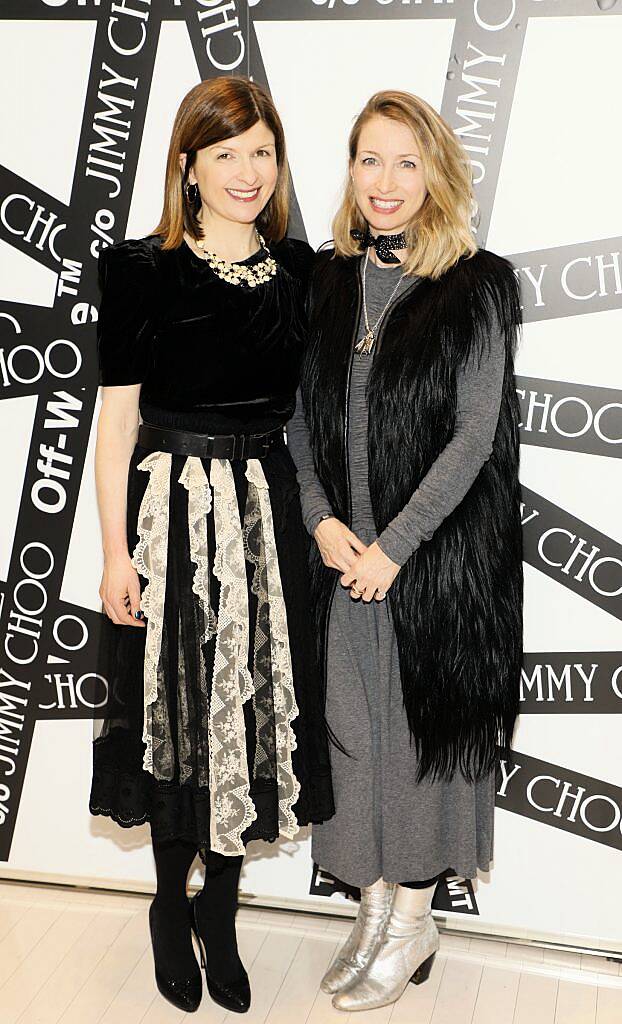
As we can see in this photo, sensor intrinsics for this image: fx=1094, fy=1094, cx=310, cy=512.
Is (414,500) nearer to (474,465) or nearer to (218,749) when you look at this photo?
(474,465)

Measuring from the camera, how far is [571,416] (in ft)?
7.59

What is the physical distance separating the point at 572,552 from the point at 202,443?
866 millimetres

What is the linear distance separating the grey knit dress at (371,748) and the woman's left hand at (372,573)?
0.24 feet

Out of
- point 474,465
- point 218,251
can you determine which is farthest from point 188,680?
point 218,251

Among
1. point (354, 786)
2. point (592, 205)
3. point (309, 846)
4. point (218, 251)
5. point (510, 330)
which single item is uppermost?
point (592, 205)

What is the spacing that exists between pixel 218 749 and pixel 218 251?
0.92 m

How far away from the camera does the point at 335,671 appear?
2.15 metres

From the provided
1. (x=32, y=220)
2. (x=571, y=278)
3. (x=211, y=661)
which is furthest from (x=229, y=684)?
(x=32, y=220)

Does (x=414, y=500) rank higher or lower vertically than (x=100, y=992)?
higher

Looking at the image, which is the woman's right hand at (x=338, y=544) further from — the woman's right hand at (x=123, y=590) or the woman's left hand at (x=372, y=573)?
the woman's right hand at (x=123, y=590)

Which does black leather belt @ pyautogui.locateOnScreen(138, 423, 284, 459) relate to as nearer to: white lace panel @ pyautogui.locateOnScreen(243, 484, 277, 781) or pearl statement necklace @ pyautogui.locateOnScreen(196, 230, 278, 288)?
white lace panel @ pyautogui.locateOnScreen(243, 484, 277, 781)

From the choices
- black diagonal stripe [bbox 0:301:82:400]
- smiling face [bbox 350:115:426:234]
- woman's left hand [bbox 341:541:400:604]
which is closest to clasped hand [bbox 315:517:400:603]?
woman's left hand [bbox 341:541:400:604]

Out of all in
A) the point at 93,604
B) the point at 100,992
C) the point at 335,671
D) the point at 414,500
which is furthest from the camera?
the point at 93,604

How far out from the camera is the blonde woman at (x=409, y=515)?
6.61 feet
